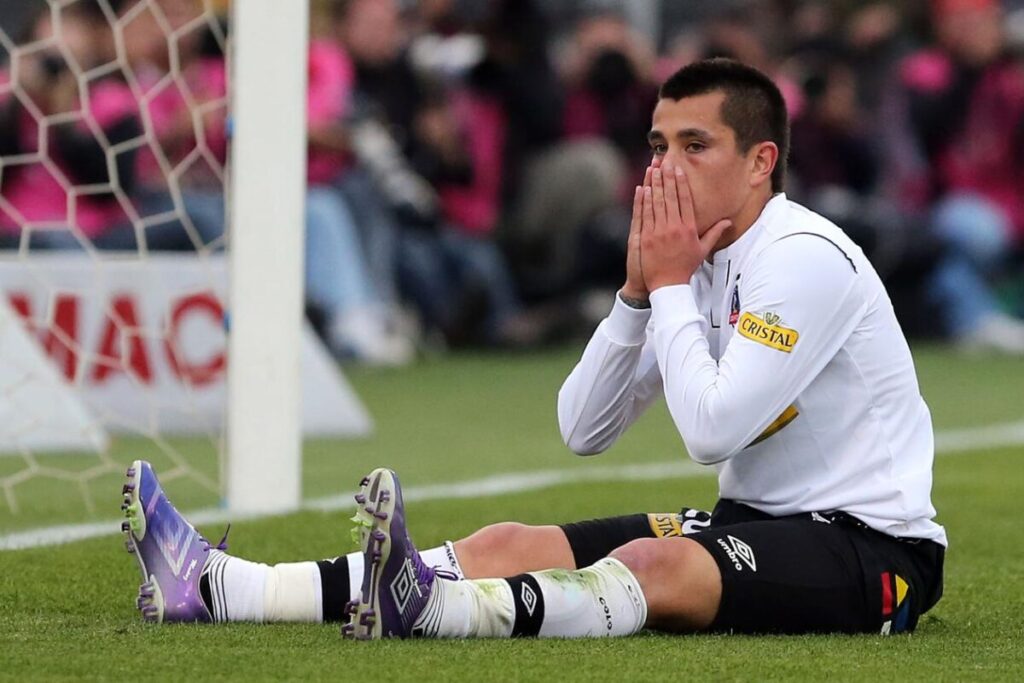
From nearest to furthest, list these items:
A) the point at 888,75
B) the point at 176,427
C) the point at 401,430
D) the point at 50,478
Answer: the point at 50,478
the point at 176,427
the point at 401,430
the point at 888,75

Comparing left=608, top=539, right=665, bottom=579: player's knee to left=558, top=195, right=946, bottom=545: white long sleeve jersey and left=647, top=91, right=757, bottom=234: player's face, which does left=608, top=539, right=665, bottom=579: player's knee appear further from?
left=647, top=91, right=757, bottom=234: player's face

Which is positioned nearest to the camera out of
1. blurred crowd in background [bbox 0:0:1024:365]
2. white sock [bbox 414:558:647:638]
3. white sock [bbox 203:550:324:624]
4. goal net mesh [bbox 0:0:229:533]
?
white sock [bbox 414:558:647:638]

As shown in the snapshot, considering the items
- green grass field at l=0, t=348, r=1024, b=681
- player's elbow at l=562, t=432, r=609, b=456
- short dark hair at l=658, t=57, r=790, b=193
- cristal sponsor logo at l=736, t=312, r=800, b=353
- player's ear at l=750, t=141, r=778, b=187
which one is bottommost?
green grass field at l=0, t=348, r=1024, b=681

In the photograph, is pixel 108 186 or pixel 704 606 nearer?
pixel 704 606

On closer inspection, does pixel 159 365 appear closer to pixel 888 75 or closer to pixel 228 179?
pixel 228 179

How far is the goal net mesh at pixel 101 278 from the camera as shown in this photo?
25.6 feet

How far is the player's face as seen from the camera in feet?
15.0

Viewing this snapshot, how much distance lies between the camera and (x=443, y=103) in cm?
1445

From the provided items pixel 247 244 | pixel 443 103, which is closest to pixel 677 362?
pixel 247 244

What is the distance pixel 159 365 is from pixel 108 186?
94 centimetres

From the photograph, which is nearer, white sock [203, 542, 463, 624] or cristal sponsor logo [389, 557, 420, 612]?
cristal sponsor logo [389, 557, 420, 612]

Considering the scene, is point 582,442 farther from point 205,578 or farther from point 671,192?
point 205,578

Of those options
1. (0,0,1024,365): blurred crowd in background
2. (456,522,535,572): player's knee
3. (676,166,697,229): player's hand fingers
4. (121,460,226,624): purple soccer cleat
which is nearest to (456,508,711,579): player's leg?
(456,522,535,572): player's knee

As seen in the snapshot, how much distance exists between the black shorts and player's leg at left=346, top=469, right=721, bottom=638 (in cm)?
7
